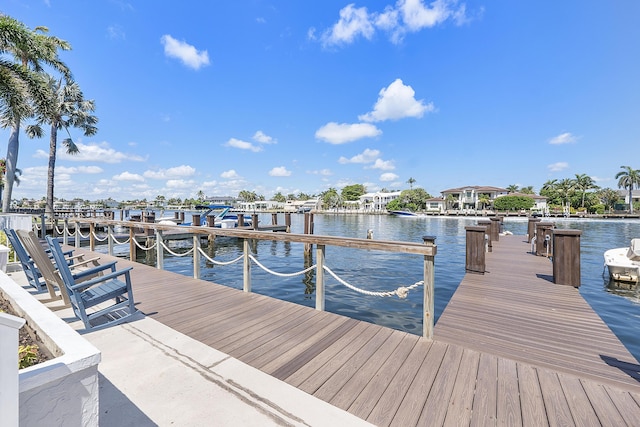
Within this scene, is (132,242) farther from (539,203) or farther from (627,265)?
(539,203)

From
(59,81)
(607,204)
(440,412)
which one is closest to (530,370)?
(440,412)

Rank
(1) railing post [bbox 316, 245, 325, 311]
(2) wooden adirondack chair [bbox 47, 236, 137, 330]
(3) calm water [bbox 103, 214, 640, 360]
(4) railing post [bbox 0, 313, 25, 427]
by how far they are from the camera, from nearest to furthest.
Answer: (4) railing post [bbox 0, 313, 25, 427], (2) wooden adirondack chair [bbox 47, 236, 137, 330], (1) railing post [bbox 316, 245, 325, 311], (3) calm water [bbox 103, 214, 640, 360]

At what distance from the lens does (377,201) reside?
98625 mm

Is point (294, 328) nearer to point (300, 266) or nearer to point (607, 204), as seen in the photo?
point (300, 266)

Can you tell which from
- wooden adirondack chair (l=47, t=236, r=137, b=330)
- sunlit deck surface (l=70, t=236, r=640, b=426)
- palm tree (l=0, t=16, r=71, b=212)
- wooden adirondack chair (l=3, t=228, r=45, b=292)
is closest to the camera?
sunlit deck surface (l=70, t=236, r=640, b=426)

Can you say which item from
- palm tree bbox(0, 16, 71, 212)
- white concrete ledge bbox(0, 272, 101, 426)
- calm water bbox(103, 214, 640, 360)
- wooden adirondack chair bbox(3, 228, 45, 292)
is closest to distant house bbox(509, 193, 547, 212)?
calm water bbox(103, 214, 640, 360)

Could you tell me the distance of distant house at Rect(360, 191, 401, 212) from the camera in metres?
97.2

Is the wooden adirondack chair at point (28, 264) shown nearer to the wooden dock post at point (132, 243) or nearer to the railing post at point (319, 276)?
the wooden dock post at point (132, 243)

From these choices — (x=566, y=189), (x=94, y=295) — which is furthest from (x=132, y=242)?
(x=566, y=189)

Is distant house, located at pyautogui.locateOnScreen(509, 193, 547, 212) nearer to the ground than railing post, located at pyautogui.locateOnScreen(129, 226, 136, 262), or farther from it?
farther from it

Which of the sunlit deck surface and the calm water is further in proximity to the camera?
the calm water

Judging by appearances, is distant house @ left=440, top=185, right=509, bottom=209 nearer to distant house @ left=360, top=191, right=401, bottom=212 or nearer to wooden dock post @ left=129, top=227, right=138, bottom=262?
distant house @ left=360, top=191, right=401, bottom=212

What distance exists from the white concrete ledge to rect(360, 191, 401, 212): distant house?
96584mm

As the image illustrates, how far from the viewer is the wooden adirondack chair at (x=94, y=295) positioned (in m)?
3.28
